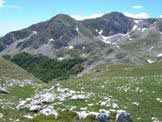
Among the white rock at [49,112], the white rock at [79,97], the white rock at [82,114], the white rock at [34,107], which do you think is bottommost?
the white rock at [82,114]

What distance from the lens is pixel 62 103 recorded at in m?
31.1

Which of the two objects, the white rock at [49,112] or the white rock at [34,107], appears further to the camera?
the white rock at [34,107]

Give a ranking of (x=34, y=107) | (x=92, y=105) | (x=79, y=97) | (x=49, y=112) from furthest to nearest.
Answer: (x=79, y=97)
(x=92, y=105)
(x=34, y=107)
(x=49, y=112)

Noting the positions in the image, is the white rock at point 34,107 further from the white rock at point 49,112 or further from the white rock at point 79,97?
the white rock at point 79,97

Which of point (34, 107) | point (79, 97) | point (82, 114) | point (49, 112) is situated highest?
point (79, 97)

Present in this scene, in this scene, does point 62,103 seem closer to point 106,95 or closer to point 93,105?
point 93,105

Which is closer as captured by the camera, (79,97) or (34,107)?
(34,107)

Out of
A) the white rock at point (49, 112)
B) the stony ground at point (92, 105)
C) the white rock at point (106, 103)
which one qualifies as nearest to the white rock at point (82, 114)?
the stony ground at point (92, 105)

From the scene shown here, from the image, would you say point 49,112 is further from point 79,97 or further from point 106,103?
point 79,97

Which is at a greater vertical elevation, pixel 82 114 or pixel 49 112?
pixel 49 112

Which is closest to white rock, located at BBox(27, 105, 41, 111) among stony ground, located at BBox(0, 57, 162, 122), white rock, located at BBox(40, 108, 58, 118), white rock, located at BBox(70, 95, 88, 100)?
stony ground, located at BBox(0, 57, 162, 122)

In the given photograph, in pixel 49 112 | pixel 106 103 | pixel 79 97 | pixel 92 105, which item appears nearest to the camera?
pixel 49 112

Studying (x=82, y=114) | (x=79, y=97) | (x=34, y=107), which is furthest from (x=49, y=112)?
(x=79, y=97)

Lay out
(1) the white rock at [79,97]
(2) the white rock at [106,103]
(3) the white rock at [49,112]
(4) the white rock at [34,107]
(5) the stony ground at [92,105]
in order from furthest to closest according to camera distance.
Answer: (1) the white rock at [79,97] → (2) the white rock at [106,103] → (4) the white rock at [34,107] → (3) the white rock at [49,112] → (5) the stony ground at [92,105]
